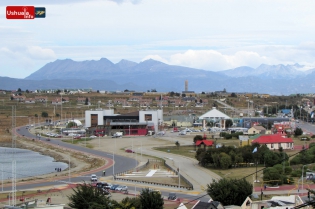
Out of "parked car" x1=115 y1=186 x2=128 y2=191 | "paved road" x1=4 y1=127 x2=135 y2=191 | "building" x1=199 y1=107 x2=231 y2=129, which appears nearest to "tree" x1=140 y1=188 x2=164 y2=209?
"parked car" x1=115 y1=186 x2=128 y2=191

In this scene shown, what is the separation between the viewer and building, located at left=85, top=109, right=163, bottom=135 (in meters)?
53.3

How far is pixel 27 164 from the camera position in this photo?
34906mm

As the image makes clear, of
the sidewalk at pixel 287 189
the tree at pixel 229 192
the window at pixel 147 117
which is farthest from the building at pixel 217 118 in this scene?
the tree at pixel 229 192

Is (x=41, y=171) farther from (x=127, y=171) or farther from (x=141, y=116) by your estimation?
(x=141, y=116)

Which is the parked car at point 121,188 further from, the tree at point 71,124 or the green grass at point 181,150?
the tree at point 71,124

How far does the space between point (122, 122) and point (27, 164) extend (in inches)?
775

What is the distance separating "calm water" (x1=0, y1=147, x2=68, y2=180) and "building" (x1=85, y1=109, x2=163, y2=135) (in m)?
11.8

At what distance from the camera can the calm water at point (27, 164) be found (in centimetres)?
3088

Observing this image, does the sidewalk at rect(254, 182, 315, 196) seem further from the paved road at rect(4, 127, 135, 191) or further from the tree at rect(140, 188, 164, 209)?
the paved road at rect(4, 127, 135, 191)

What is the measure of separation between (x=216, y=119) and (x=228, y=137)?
1428cm

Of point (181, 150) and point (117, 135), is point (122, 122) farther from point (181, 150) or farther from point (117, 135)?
point (181, 150)

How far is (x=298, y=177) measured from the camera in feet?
83.4

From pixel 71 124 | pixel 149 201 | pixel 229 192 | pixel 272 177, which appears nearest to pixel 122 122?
pixel 71 124

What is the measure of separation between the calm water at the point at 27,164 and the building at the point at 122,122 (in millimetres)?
11768
